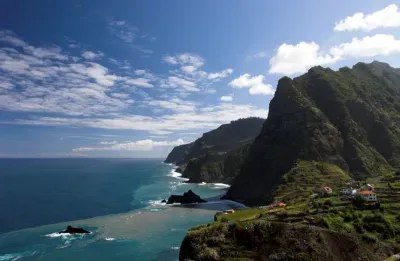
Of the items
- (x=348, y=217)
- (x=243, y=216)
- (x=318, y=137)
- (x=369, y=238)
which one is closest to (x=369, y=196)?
(x=348, y=217)

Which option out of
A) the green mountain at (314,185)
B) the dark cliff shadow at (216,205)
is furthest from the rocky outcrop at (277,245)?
the dark cliff shadow at (216,205)

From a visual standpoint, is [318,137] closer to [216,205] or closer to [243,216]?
[216,205]

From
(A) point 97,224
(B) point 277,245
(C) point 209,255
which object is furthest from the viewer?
(A) point 97,224

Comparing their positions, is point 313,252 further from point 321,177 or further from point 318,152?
point 318,152

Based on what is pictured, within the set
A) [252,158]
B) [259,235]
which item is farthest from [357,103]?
[259,235]

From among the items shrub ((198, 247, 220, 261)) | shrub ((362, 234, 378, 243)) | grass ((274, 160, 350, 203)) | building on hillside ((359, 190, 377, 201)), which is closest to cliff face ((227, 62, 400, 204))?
grass ((274, 160, 350, 203))

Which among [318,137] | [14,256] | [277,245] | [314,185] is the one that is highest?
[318,137]

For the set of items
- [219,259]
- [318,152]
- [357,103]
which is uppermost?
[357,103]

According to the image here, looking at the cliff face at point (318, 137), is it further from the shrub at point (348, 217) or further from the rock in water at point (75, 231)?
the rock in water at point (75, 231)
